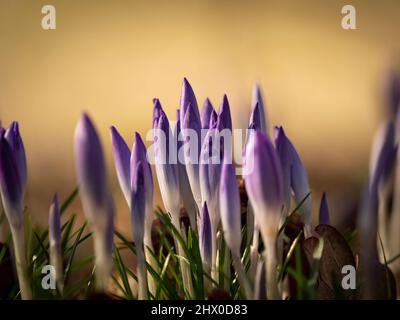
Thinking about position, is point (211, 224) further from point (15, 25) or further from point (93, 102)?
point (93, 102)

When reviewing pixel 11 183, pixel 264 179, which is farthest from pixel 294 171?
pixel 11 183

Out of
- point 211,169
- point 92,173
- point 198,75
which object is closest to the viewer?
point 92,173

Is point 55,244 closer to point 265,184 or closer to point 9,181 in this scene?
point 9,181

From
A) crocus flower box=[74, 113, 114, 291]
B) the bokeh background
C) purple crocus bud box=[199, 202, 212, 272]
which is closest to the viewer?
crocus flower box=[74, 113, 114, 291]

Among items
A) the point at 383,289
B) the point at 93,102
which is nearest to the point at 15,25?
the point at 93,102

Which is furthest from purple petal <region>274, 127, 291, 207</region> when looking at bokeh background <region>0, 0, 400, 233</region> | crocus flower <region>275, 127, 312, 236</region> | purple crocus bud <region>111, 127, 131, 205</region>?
bokeh background <region>0, 0, 400, 233</region>

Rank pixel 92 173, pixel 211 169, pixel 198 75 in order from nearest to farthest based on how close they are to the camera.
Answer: pixel 92 173 → pixel 211 169 → pixel 198 75

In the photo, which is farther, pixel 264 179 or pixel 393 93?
pixel 393 93

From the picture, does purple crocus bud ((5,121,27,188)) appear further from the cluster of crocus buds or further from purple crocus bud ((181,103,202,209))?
purple crocus bud ((181,103,202,209))
